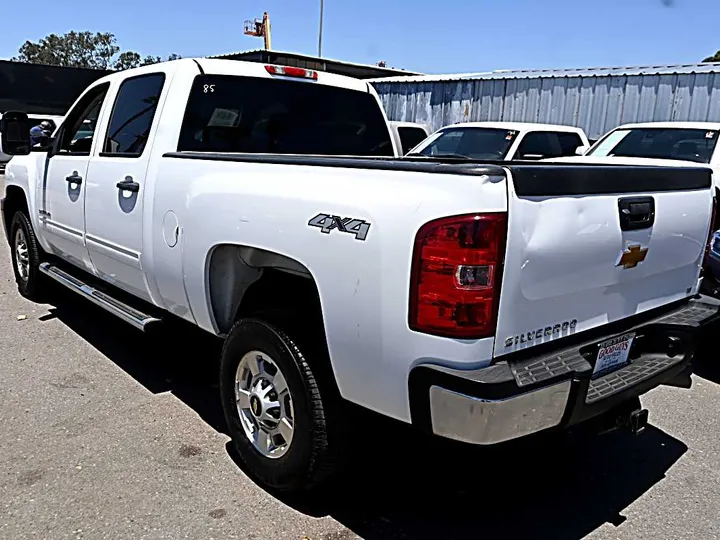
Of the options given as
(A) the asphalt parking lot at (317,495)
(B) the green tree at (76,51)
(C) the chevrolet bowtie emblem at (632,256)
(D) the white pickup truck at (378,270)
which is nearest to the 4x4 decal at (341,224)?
(D) the white pickup truck at (378,270)

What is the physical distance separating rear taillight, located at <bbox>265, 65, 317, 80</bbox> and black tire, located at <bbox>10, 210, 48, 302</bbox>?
9.58ft

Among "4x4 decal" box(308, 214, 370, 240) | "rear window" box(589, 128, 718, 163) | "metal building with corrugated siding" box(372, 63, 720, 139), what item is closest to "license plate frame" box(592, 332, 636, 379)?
"4x4 decal" box(308, 214, 370, 240)

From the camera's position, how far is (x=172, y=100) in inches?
153

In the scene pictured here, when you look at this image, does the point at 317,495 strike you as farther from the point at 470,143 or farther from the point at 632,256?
the point at 470,143

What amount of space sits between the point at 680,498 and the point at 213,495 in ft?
7.53

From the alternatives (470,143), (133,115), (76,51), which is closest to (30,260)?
(133,115)

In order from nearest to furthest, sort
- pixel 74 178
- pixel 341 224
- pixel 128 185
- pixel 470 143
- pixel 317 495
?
pixel 341 224
pixel 317 495
pixel 128 185
pixel 74 178
pixel 470 143

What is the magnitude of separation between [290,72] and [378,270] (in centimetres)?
248

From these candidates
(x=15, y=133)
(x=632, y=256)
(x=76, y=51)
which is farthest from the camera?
(x=76, y=51)

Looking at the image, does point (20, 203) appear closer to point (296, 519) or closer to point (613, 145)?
point (296, 519)

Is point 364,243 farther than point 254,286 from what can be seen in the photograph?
No

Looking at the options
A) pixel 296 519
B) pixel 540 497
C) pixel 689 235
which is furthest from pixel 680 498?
pixel 296 519

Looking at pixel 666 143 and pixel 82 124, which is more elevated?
pixel 666 143

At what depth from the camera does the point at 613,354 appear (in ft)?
9.25
